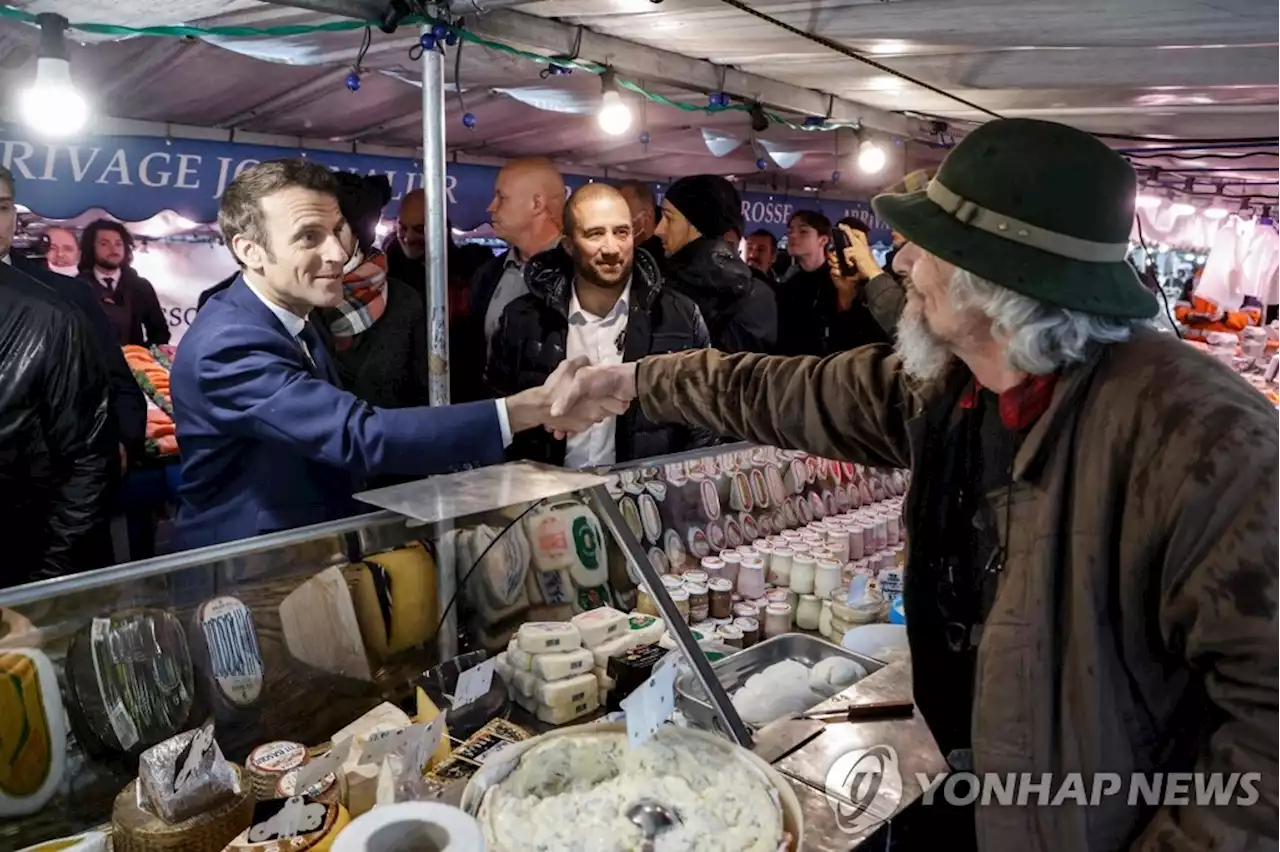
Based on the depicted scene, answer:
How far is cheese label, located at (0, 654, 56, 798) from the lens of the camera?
1372 millimetres

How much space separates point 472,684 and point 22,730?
699 millimetres

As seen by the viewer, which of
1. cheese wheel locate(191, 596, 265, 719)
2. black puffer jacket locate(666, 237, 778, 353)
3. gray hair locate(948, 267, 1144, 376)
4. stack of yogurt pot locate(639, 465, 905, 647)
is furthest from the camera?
black puffer jacket locate(666, 237, 778, 353)

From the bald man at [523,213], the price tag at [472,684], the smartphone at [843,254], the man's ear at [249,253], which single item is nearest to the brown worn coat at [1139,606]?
the price tag at [472,684]

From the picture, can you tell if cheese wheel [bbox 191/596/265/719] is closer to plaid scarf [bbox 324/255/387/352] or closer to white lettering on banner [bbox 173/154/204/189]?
plaid scarf [bbox 324/255/387/352]

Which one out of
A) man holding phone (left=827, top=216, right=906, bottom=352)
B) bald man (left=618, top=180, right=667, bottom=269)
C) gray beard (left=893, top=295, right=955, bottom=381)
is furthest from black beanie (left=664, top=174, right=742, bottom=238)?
gray beard (left=893, top=295, right=955, bottom=381)

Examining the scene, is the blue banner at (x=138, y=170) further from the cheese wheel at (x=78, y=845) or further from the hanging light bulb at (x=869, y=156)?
the cheese wheel at (x=78, y=845)

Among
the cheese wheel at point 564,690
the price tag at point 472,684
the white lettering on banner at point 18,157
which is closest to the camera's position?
the price tag at point 472,684

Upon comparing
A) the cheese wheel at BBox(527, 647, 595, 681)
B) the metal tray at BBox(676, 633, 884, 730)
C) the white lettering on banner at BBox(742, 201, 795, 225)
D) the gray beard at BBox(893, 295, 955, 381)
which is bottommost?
the metal tray at BBox(676, 633, 884, 730)

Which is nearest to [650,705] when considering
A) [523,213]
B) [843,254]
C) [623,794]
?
[623,794]

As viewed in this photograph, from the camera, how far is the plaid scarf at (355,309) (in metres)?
3.59

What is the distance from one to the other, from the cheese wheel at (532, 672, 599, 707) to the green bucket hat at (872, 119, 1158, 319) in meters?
1.06

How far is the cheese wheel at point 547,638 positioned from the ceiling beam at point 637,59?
205 cm

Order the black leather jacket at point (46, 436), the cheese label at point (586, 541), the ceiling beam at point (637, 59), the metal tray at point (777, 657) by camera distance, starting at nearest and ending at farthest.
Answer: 1. the cheese label at point (586, 541)
2. the metal tray at point (777, 657)
3. the black leather jacket at point (46, 436)
4. the ceiling beam at point (637, 59)

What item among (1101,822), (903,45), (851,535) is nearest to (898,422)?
(1101,822)
